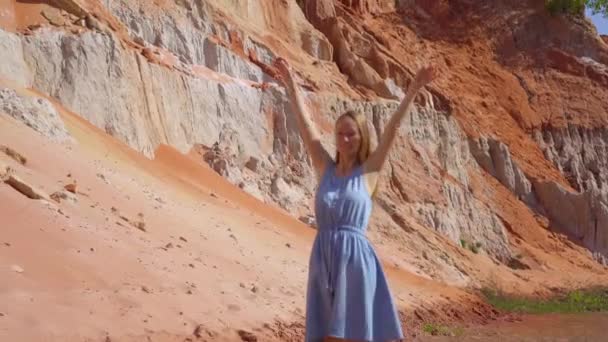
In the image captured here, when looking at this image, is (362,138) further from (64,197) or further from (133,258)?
(64,197)

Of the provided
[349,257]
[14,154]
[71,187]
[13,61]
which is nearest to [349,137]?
[349,257]

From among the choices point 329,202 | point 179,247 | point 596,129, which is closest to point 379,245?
point 179,247

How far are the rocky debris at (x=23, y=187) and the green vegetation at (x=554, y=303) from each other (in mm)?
11503

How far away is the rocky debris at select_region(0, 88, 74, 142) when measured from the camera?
473 inches

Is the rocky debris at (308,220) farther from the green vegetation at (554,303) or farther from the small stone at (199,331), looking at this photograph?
the small stone at (199,331)

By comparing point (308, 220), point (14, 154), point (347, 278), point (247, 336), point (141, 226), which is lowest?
point (247, 336)

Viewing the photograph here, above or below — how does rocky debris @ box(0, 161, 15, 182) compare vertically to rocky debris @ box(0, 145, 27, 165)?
below

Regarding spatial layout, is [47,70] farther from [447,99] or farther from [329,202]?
[447,99]

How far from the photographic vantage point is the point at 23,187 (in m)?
8.62

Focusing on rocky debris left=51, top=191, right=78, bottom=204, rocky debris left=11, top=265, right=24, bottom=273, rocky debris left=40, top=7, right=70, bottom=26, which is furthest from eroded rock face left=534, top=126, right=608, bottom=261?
rocky debris left=11, top=265, right=24, bottom=273

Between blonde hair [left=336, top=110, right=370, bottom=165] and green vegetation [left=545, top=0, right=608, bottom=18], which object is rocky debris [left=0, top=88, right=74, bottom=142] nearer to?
blonde hair [left=336, top=110, right=370, bottom=165]

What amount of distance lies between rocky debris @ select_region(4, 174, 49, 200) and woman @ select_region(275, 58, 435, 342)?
5.77 meters

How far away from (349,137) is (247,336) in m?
4.91

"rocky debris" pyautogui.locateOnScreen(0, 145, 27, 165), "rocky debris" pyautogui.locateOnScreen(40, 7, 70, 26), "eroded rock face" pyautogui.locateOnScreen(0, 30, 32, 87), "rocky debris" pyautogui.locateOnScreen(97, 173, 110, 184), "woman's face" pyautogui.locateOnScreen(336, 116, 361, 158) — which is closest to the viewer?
"woman's face" pyautogui.locateOnScreen(336, 116, 361, 158)
